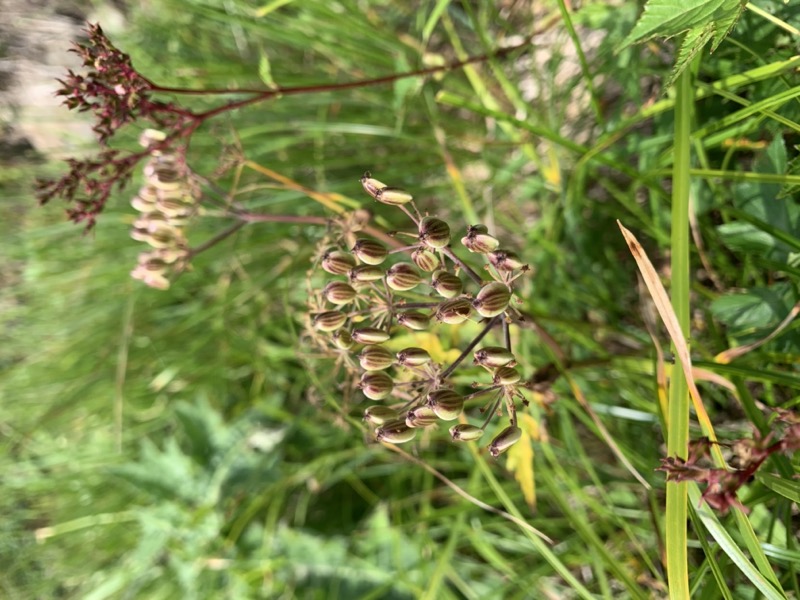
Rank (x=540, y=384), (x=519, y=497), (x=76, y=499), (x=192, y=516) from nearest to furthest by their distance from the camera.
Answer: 1. (x=540, y=384)
2. (x=519, y=497)
3. (x=192, y=516)
4. (x=76, y=499)

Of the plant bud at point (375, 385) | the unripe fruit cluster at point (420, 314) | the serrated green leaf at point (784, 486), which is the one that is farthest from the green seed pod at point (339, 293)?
the serrated green leaf at point (784, 486)

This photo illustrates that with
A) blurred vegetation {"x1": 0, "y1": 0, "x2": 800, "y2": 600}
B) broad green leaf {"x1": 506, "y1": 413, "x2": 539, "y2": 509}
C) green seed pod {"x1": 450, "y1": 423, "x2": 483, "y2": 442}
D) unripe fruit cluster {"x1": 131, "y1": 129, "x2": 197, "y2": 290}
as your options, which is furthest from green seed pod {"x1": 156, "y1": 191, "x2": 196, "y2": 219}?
broad green leaf {"x1": 506, "y1": 413, "x2": 539, "y2": 509}

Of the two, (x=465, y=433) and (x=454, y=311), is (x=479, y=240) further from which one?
(x=465, y=433)

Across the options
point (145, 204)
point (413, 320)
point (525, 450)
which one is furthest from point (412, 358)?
point (145, 204)

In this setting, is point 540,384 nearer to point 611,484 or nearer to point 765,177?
point 765,177

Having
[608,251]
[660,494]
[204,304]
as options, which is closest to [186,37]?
[204,304]

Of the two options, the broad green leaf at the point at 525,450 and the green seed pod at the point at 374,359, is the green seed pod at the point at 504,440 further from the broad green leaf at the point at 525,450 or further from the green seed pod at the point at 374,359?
the broad green leaf at the point at 525,450
